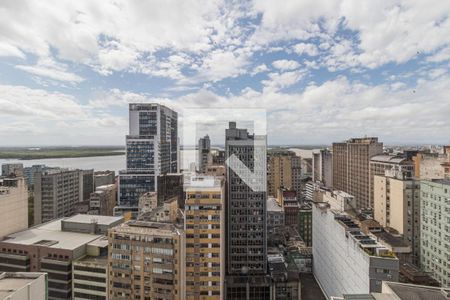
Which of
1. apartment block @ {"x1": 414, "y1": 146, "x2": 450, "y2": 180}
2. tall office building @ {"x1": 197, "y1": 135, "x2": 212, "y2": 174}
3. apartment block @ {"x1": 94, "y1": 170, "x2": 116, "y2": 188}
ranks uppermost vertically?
tall office building @ {"x1": 197, "y1": 135, "x2": 212, "y2": 174}

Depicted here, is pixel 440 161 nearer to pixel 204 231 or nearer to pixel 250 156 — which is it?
pixel 250 156

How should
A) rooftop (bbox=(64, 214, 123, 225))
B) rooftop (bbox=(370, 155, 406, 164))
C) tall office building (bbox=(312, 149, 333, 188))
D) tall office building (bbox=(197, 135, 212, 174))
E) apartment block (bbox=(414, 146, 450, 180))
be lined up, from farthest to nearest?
tall office building (bbox=(312, 149, 333, 188))
rooftop (bbox=(370, 155, 406, 164))
apartment block (bbox=(414, 146, 450, 180))
rooftop (bbox=(64, 214, 123, 225))
tall office building (bbox=(197, 135, 212, 174))

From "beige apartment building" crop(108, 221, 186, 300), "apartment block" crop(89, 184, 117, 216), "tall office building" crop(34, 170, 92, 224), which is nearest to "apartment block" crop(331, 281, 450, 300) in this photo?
"beige apartment building" crop(108, 221, 186, 300)

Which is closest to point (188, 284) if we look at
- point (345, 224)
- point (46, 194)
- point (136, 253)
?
point (136, 253)

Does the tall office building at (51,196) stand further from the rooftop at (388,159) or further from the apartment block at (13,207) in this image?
the rooftop at (388,159)

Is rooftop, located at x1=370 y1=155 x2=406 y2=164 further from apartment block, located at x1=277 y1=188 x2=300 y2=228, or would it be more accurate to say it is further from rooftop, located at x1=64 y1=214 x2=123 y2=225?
rooftop, located at x1=64 y1=214 x2=123 y2=225
